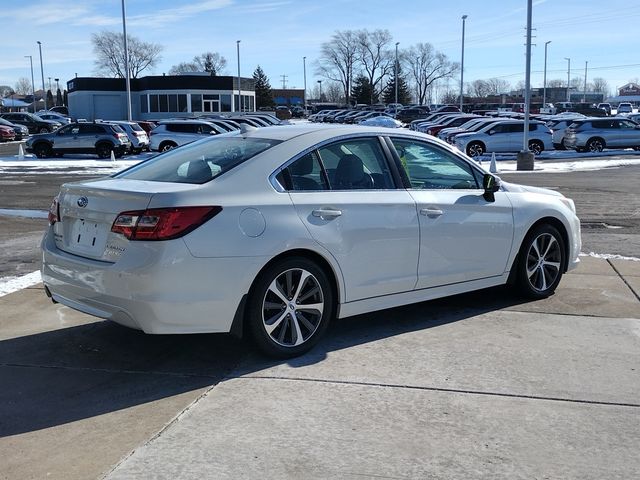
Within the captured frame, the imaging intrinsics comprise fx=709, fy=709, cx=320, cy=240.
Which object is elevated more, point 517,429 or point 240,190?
point 240,190

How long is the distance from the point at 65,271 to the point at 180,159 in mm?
1234

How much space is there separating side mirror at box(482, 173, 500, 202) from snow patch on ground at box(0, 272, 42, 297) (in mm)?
4571

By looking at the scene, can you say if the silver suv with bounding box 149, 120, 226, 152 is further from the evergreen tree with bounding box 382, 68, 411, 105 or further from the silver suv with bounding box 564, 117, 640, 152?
the evergreen tree with bounding box 382, 68, 411, 105

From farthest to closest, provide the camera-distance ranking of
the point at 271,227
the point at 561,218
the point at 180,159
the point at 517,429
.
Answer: the point at 561,218 < the point at 180,159 < the point at 271,227 < the point at 517,429

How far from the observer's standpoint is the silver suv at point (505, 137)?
1174 inches

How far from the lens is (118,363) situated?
498 cm

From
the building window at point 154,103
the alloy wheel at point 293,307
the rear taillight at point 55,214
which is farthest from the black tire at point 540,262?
the building window at point 154,103

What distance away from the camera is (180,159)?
18.0ft

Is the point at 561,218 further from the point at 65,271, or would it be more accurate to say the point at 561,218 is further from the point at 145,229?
the point at 65,271

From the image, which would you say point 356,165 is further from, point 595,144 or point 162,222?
point 595,144

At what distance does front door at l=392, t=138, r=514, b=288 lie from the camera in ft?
18.4

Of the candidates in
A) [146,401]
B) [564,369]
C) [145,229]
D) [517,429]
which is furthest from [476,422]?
[145,229]

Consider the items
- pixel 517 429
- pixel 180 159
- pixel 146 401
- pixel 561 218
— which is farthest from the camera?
pixel 561 218

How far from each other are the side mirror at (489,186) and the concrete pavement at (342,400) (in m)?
1.03
